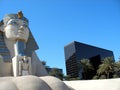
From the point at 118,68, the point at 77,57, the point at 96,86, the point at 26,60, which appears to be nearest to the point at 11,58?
the point at 26,60

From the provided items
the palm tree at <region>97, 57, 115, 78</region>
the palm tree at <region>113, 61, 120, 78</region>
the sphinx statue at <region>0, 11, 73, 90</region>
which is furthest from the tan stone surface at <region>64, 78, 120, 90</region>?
the palm tree at <region>97, 57, 115, 78</region>

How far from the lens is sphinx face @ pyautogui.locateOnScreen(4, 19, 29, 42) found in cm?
1769

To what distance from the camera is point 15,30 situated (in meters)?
17.7

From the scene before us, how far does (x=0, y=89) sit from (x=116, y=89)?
6618mm

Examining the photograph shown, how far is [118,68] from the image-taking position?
38.8m

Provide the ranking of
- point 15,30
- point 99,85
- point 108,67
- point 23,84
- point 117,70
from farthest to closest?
point 108,67 < point 117,70 < point 15,30 < point 99,85 < point 23,84

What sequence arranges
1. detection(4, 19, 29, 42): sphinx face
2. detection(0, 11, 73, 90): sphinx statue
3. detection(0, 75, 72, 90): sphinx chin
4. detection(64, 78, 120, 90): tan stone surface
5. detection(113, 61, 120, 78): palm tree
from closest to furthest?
detection(0, 75, 72, 90): sphinx chin → detection(64, 78, 120, 90): tan stone surface → detection(0, 11, 73, 90): sphinx statue → detection(4, 19, 29, 42): sphinx face → detection(113, 61, 120, 78): palm tree

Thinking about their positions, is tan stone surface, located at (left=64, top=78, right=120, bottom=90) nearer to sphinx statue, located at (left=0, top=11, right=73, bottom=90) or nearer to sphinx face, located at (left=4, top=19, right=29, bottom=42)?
sphinx statue, located at (left=0, top=11, right=73, bottom=90)

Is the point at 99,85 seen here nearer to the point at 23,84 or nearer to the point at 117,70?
the point at 23,84

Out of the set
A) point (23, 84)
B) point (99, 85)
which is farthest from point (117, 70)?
point (23, 84)

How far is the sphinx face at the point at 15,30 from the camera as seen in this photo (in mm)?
17688

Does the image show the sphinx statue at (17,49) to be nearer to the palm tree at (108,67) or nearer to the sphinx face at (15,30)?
the sphinx face at (15,30)

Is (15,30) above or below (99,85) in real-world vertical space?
above

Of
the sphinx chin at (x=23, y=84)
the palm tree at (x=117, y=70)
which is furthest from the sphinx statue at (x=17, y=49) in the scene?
the palm tree at (x=117, y=70)
